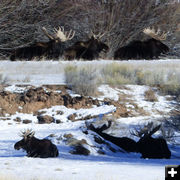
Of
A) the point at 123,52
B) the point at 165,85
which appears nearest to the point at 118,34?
the point at 123,52

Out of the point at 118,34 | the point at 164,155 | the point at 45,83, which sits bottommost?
the point at 164,155

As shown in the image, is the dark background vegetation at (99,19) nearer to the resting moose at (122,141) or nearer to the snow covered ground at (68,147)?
the snow covered ground at (68,147)

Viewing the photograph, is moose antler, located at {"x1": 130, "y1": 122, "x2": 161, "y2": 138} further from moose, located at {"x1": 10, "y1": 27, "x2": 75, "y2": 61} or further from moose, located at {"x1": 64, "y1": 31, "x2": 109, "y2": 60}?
moose, located at {"x1": 10, "y1": 27, "x2": 75, "y2": 61}

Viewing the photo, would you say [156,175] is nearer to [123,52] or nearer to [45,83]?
[45,83]

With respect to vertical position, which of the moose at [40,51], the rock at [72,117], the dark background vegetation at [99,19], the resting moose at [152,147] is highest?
the dark background vegetation at [99,19]

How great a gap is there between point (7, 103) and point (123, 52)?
21.8 ft

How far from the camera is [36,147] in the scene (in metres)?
9.91

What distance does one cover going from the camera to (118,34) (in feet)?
81.7

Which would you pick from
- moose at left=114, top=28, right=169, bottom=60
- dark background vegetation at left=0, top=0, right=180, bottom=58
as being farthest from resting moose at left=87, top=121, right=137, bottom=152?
dark background vegetation at left=0, top=0, right=180, bottom=58

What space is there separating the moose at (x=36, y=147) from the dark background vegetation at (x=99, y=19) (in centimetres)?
1426

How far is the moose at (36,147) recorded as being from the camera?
9844mm

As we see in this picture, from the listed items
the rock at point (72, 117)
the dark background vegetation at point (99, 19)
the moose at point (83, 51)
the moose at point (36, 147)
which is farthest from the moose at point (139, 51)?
the moose at point (36, 147)

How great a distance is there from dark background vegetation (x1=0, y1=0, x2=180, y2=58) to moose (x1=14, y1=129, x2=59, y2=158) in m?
14.3

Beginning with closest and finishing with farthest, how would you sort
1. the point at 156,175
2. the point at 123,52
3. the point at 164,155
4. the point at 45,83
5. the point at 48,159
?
the point at 156,175 < the point at 48,159 < the point at 164,155 < the point at 45,83 < the point at 123,52
